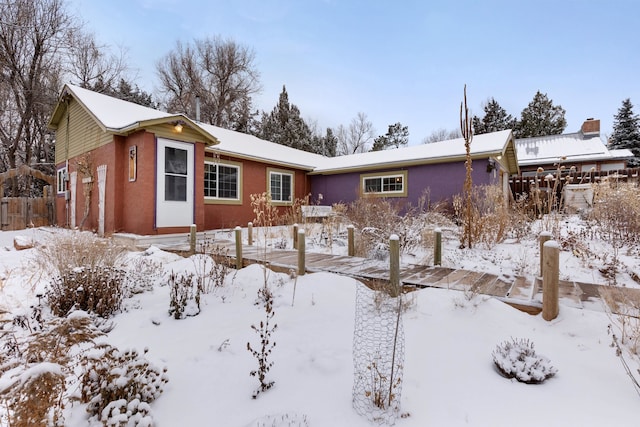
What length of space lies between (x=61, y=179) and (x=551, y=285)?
13.9 m

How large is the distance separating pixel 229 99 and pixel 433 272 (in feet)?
70.8

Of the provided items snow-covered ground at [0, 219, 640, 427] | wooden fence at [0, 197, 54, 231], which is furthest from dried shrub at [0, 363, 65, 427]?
wooden fence at [0, 197, 54, 231]

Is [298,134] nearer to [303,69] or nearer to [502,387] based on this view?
[303,69]

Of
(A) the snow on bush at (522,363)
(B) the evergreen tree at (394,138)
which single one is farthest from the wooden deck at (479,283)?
(B) the evergreen tree at (394,138)

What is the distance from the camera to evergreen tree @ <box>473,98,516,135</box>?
2530 cm

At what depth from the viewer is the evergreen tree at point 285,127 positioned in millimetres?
23244

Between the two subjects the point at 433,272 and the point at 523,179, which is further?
the point at 523,179

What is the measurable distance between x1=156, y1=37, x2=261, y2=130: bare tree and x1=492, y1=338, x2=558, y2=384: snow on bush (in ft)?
73.8

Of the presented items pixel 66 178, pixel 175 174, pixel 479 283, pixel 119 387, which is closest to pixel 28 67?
pixel 66 178

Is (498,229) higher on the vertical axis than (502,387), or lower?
higher

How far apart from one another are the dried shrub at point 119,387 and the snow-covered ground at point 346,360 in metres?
0.11

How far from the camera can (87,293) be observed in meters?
3.42

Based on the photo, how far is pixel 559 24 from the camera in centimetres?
794

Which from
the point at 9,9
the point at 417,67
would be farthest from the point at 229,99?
the point at 417,67
